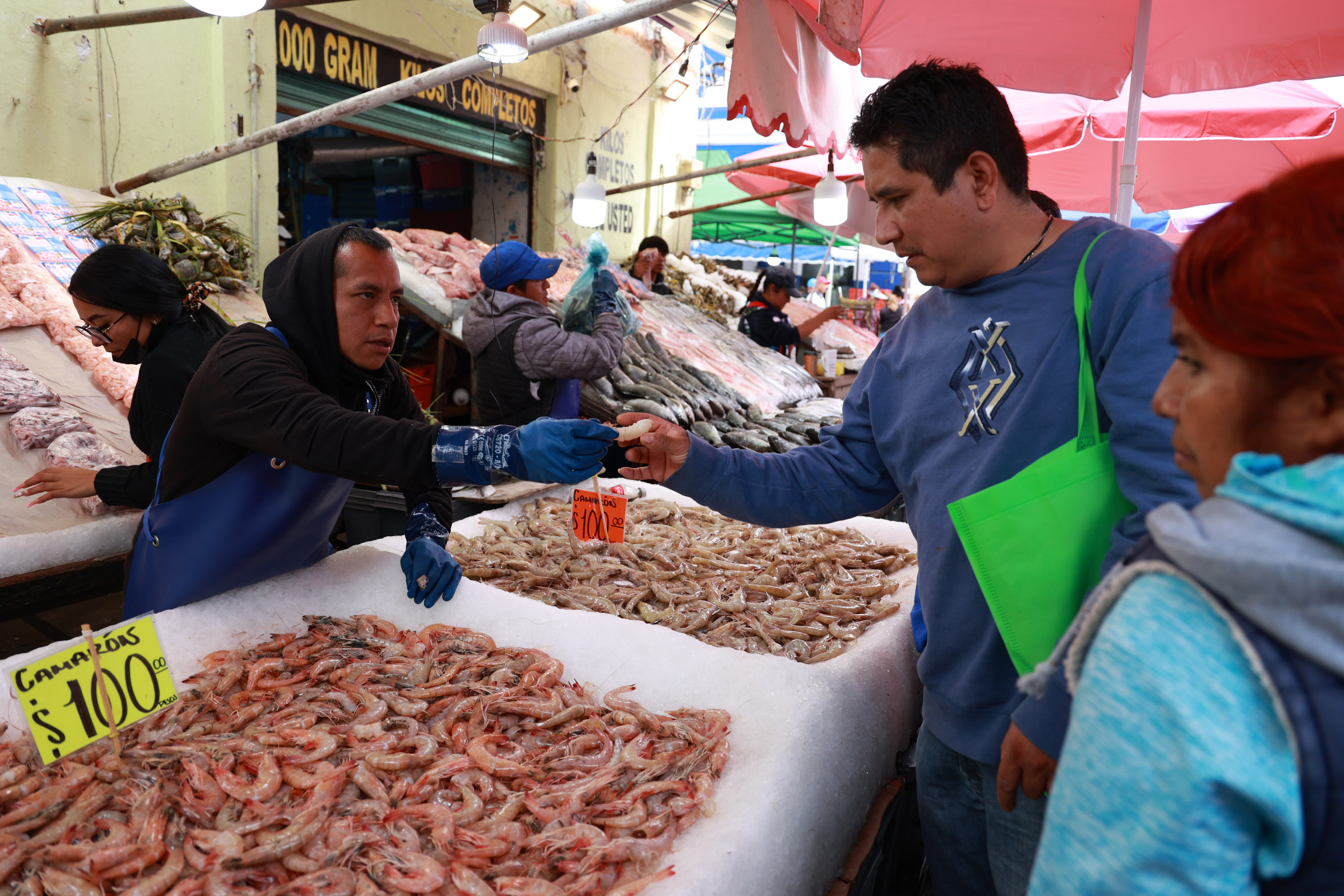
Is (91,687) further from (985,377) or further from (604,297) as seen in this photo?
(604,297)

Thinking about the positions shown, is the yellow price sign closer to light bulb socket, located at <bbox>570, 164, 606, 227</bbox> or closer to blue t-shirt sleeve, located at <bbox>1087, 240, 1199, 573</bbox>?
blue t-shirt sleeve, located at <bbox>1087, 240, 1199, 573</bbox>

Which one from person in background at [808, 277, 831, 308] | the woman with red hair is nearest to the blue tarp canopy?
person in background at [808, 277, 831, 308]

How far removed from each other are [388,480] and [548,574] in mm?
1029

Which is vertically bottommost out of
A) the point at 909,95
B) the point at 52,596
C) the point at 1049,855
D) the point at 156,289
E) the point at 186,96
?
the point at 52,596

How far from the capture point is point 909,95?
1.65 m

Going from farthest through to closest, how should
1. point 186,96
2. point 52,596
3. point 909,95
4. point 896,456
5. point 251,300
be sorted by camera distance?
point 186,96, point 251,300, point 52,596, point 896,456, point 909,95

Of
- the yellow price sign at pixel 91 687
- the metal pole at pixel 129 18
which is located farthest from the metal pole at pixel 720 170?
the yellow price sign at pixel 91 687

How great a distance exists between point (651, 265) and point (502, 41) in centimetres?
556

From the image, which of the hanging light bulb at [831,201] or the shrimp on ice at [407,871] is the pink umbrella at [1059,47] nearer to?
the shrimp on ice at [407,871]

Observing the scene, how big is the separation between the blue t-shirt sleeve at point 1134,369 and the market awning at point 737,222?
10.5 meters

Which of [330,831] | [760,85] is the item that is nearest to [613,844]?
[330,831]

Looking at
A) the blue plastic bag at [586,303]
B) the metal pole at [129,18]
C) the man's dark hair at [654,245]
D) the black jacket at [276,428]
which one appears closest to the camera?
the black jacket at [276,428]

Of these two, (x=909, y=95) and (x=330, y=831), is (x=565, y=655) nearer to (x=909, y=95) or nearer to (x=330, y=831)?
(x=330, y=831)

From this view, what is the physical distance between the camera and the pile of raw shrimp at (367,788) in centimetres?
139
